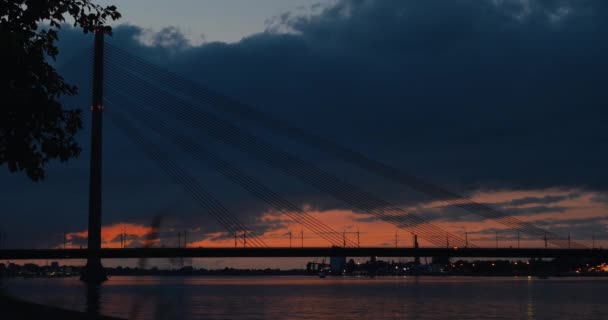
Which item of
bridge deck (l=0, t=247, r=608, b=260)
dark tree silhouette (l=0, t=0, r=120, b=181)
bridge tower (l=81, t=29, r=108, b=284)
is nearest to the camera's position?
dark tree silhouette (l=0, t=0, r=120, b=181)

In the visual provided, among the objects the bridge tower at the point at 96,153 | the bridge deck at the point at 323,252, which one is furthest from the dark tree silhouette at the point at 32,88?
the bridge deck at the point at 323,252

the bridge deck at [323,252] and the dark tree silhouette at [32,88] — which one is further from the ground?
the dark tree silhouette at [32,88]

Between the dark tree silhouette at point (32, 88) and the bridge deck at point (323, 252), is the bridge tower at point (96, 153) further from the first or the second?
the dark tree silhouette at point (32, 88)

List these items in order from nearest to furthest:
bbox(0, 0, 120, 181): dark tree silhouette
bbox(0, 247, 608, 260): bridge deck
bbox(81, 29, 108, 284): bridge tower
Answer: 1. bbox(0, 0, 120, 181): dark tree silhouette
2. bbox(81, 29, 108, 284): bridge tower
3. bbox(0, 247, 608, 260): bridge deck

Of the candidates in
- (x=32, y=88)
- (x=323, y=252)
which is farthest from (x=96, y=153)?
(x=32, y=88)

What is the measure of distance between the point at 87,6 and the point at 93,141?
179ft

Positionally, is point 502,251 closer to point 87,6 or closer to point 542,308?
point 542,308

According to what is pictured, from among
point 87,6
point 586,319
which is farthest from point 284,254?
point 87,6

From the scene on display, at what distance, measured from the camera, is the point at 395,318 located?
153 feet

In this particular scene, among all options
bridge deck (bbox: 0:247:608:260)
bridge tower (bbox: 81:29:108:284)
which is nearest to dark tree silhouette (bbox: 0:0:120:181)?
bridge tower (bbox: 81:29:108:284)

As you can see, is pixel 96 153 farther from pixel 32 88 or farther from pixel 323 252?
pixel 32 88

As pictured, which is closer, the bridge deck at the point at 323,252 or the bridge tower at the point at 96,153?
the bridge tower at the point at 96,153

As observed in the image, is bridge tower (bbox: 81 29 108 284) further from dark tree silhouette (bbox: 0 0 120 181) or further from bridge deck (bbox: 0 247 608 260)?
dark tree silhouette (bbox: 0 0 120 181)

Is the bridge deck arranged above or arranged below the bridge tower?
below
